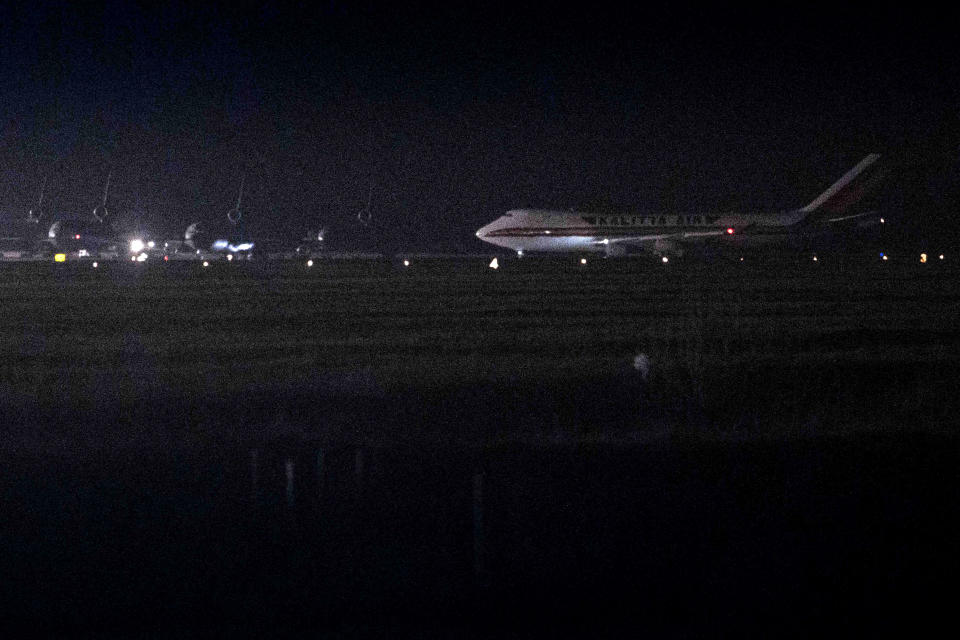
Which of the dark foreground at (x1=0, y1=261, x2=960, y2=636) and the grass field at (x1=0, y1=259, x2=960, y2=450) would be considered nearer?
the dark foreground at (x1=0, y1=261, x2=960, y2=636)

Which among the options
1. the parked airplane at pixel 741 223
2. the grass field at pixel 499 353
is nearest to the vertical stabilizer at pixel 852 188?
the parked airplane at pixel 741 223

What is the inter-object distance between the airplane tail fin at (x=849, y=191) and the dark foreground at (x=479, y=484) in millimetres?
56247

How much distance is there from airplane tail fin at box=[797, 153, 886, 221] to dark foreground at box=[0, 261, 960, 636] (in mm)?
56247

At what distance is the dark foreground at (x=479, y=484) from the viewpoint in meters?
7.37

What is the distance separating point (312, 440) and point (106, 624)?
230 inches

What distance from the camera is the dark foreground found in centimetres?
737

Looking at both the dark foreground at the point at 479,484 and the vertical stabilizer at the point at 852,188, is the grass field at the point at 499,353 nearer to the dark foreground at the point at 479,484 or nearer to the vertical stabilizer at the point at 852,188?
the dark foreground at the point at 479,484

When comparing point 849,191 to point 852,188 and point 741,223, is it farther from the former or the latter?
point 741,223

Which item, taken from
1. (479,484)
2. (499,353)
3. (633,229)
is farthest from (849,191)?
(479,484)

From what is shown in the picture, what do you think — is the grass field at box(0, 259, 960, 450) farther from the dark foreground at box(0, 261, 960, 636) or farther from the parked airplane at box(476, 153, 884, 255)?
the parked airplane at box(476, 153, 884, 255)

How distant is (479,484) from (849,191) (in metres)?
72.5

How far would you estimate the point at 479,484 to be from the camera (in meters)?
10.6

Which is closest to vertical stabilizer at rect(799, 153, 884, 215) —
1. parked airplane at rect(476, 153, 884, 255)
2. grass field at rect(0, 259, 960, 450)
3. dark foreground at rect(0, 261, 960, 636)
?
parked airplane at rect(476, 153, 884, 255)

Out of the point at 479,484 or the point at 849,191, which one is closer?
the point at 479,484
